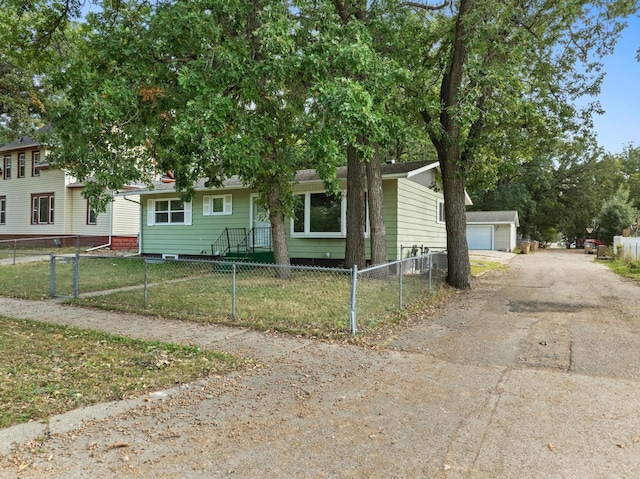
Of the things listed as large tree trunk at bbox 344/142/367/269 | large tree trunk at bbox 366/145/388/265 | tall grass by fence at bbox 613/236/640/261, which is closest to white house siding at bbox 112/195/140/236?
large tree trunk at bbox 344/142/367/269

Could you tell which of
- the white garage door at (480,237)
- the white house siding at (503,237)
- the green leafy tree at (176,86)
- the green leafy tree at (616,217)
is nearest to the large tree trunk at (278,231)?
the green leafy tree at (176,86)

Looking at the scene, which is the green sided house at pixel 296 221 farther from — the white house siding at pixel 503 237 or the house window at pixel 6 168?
the white house siding at pixel 503 237

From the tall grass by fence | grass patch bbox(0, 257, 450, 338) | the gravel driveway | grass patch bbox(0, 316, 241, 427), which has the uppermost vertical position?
the tall grass by fence

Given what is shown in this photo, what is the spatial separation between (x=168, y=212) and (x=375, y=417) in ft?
53.3

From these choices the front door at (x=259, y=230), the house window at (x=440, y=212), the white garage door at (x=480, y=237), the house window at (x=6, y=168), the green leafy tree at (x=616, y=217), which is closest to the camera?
the front door at (x=259, y=230)

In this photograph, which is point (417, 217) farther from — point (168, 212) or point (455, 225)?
point (168, 212)

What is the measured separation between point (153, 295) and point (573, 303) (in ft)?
29.9

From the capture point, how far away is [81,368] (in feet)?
15.4

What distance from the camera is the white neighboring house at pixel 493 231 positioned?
35.4 metres

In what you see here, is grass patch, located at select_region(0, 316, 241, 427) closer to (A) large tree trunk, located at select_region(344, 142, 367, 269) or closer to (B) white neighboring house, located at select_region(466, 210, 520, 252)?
(A) large tree trunk, located at select_region(344, 142, 367, 269)

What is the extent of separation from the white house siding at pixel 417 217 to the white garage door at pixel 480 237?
18.7 meters

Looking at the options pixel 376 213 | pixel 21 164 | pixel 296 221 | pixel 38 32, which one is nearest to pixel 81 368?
pixel 376 213

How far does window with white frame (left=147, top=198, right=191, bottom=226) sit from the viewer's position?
17578 mm

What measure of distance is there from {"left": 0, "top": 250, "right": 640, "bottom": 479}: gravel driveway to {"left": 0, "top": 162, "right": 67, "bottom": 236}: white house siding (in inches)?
839
